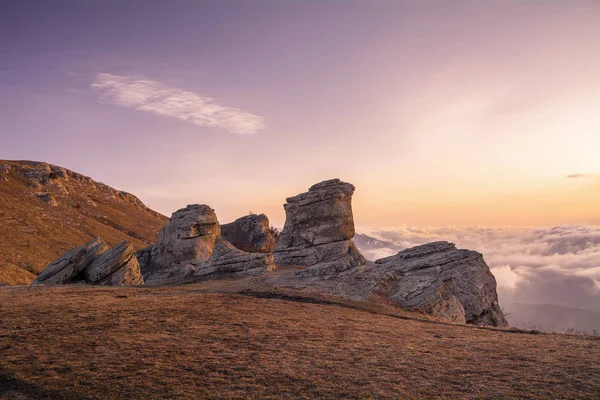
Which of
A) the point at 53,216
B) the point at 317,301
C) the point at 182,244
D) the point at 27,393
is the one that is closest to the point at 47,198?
the point at 53,216

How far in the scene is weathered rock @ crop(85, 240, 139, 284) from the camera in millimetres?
40031

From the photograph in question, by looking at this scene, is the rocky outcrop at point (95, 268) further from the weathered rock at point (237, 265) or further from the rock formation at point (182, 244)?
the rock formation at point (182, 244)

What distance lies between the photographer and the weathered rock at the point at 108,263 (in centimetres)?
4003

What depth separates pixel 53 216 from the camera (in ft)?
315

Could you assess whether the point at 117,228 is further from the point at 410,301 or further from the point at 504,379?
the point at 504,379

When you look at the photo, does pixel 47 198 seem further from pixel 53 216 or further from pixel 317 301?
pixel 317 301

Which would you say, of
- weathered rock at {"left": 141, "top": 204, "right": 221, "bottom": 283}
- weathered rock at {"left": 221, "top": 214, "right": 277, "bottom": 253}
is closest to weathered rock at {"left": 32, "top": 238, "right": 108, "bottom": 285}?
weathered rock at {"left": 141, "top": 204, "right": 221, "bottom": 283}

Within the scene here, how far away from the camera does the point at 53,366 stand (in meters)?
12.9

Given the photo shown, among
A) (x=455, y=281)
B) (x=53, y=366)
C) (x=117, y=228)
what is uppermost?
(x=117, y=228)

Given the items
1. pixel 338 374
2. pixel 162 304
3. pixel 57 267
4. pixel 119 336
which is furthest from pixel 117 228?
pixel 338 374

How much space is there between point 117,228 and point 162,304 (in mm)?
98444

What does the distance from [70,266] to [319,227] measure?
89.2 ft

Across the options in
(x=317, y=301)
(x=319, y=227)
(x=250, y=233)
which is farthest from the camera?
(x=250, y=233)

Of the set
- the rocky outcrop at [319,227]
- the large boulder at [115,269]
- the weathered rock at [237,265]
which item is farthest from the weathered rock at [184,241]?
the rocky outcrop at [319,227]
